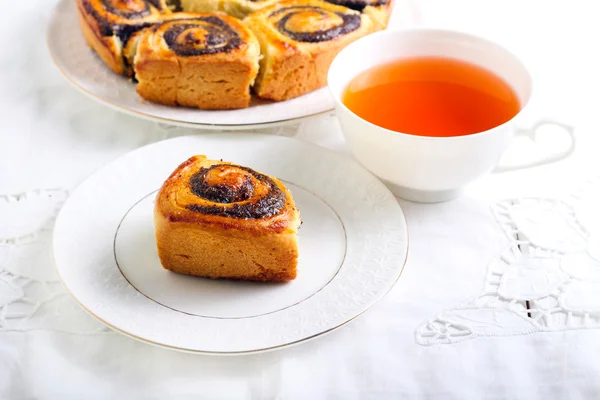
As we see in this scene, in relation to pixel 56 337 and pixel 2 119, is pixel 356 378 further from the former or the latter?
pixel 2 119

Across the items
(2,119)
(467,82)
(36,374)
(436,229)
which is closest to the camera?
(36,374)

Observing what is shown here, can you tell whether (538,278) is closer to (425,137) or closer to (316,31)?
(425,137)

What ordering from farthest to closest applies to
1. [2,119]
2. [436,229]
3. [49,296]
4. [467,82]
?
[2,119], [467,82], [436,229], [49,296]

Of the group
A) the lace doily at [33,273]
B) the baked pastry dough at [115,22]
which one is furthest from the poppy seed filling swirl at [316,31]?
the lace doily at [33,273]

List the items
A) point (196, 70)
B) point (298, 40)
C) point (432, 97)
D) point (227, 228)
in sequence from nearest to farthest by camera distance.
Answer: point (227, 228), point (432, 97), point (196, 70), point (298, 40)

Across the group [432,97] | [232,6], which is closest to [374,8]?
[232,6]

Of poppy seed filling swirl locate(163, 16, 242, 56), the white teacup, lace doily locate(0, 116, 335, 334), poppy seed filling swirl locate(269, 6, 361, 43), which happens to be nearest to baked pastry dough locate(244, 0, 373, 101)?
poppy seed filling swirl locate(269, 6, 361, 43)

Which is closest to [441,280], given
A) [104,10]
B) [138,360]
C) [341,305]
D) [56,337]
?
[341,305]
